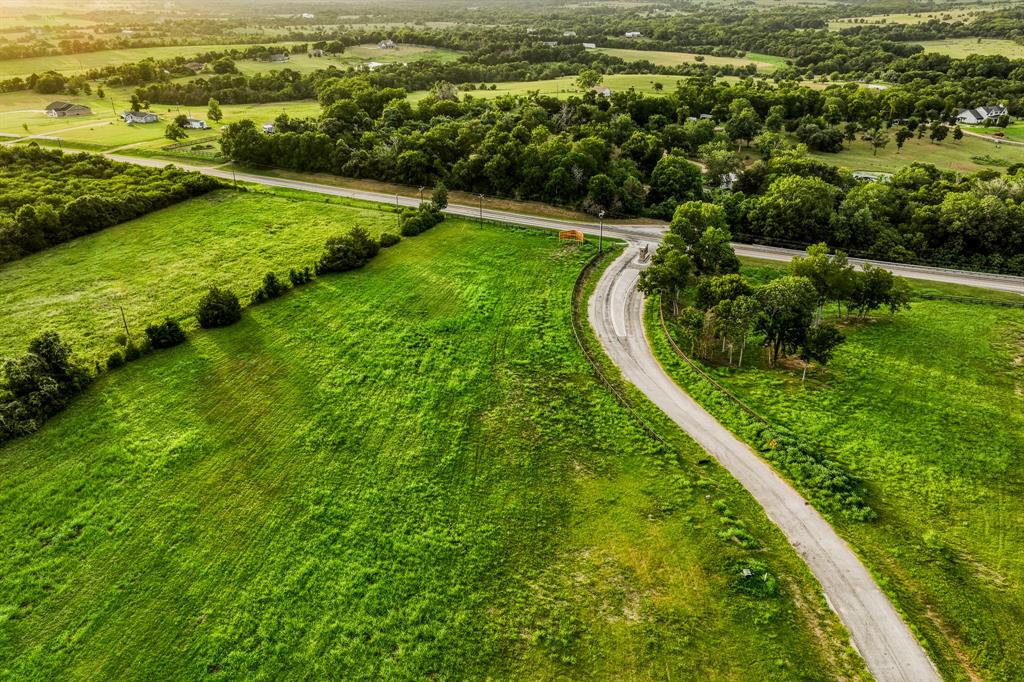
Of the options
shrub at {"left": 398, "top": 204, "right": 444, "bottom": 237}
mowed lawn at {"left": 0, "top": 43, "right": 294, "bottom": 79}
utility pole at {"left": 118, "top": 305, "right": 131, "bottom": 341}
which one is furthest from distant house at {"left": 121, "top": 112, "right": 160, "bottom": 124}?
utility pole at {"left": 118, "top": 305, "right": 131, "bottom": 341}

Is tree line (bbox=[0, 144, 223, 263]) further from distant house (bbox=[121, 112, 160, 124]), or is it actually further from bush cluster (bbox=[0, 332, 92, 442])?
distant house (bbox=[121, 112, 160, 124])

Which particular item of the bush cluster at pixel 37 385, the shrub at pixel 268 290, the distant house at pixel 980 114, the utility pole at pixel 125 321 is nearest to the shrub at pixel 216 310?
the shrub at pixel 268 290

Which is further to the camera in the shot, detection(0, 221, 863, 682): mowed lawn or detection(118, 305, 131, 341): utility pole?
detection(118, 305, 131, 341): utility pole

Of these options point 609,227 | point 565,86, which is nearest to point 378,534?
point 609,227

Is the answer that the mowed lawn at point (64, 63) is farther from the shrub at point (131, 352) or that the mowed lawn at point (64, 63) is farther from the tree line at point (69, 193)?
the shrub at point (131, 352)

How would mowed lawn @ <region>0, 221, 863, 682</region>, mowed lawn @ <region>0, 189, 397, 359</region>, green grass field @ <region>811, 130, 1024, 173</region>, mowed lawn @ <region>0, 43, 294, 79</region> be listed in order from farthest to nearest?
mowed lawn @ <region>0, 43, 294, 79</region> < green grass field @ <region>811, 130, 1024, 173</region> < mowed lawn @ <region>0, 189, 397, 359</region> < mowed lawn @ <region>0, 221, 863, 682</region>

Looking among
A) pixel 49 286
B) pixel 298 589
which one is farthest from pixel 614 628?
pixel 49 286
